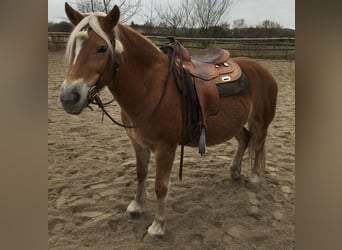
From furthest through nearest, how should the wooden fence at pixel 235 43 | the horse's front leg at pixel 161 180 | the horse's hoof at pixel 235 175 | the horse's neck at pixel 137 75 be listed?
1. the horse's hoof at pixel 235 175
2. the horse's front leg at pixel 161 180
3. the horse's neck at pixel 137 75
4. the wooden fence at pixel 235 43

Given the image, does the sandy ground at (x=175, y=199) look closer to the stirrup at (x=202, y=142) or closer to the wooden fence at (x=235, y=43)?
the wooden fence at (x=235, y=43)

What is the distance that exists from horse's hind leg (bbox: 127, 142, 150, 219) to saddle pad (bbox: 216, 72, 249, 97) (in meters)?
0.48

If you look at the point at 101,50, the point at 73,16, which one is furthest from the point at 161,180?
the point at 73,16

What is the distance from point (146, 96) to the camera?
1.20 meters

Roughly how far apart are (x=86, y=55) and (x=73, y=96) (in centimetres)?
14

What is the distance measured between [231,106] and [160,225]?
0.67 metres

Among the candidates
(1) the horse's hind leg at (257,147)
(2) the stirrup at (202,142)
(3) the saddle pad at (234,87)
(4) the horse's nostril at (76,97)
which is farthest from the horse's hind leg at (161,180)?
(1) the horse's hind leg at (257,147)

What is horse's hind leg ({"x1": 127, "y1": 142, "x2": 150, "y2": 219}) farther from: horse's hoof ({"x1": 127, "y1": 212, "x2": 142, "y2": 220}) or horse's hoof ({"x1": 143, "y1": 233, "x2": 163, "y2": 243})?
horse's hoof ({"x1": 143, "y1": 233, "x2": 163, "y2": 243})

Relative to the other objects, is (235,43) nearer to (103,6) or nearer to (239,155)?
(239,155)

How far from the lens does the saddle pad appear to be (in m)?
1.43

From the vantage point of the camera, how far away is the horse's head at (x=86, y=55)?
88cm

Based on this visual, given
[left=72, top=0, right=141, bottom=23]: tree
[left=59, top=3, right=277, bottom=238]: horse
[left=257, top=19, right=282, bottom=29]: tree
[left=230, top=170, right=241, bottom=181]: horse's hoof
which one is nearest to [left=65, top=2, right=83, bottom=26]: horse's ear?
[left=59, top=3, right=277, bottom=238]: horse
